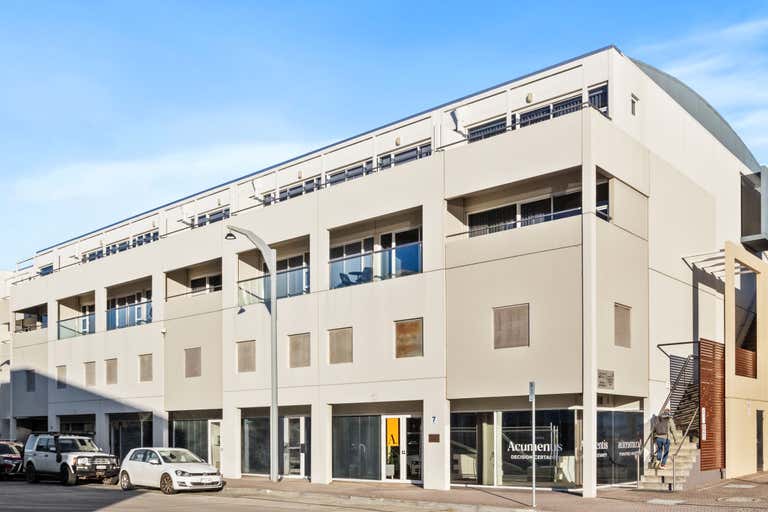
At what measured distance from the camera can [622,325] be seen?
25.1 meters

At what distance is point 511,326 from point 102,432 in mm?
24425

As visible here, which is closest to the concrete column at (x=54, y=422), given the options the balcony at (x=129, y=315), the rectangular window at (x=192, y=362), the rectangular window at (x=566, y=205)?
the balcony at (x=129, y=315)

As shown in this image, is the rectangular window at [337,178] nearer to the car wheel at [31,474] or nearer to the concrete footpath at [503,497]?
the concrete footpath at [503,497]

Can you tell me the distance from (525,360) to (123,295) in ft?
84.2

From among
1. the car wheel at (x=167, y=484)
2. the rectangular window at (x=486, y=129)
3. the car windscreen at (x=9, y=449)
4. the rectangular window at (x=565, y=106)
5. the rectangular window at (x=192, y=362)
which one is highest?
the rectangular window at (x=565, y=106)

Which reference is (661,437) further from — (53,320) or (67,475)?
(53,320)

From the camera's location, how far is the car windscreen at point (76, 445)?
3155cm

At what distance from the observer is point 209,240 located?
36406 mm

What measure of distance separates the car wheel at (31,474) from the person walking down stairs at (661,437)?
68.3 ft

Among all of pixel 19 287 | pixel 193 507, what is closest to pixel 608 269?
pixel 193 507

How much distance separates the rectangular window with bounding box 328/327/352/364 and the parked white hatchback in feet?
17.3

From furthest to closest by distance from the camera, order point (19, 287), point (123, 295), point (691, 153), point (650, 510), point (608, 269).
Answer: point (19, 287), point (123, 295), point (691, 153), point (608, 269), point (650, 510)

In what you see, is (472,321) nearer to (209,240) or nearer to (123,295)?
(209,240)

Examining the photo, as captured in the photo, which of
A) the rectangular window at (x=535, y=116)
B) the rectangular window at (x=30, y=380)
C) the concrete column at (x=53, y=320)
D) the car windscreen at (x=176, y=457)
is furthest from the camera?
the rectangular window at (x=30, y=380)
